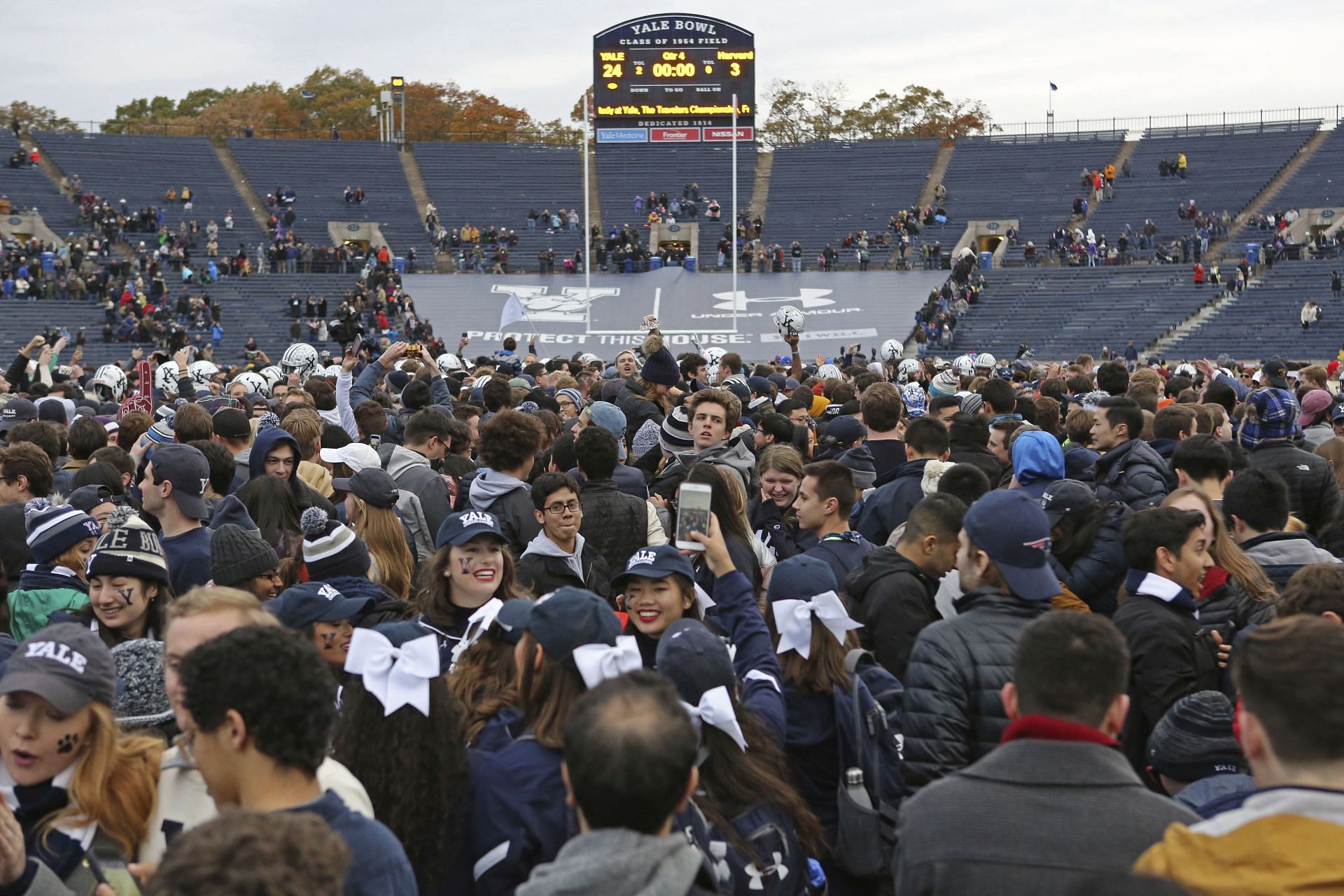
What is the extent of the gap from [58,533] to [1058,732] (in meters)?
3.85

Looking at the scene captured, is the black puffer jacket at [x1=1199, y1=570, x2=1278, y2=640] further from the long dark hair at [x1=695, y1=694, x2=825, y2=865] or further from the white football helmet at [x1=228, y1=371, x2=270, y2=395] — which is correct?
the white football helmet at [x1=228, y1=371, x2=270, y2=395]

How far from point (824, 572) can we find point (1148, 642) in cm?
105

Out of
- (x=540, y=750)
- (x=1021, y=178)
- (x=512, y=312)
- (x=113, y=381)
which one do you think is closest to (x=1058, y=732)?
(x=540, y=750)

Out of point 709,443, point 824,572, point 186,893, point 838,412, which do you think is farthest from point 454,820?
point 838,412

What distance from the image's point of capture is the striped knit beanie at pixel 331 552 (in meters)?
4.72

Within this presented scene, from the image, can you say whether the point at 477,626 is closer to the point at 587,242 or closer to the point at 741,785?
Result: the point at 741,785

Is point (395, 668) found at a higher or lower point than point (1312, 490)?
higher

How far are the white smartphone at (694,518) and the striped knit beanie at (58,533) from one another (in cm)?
231

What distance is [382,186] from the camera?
161 feet

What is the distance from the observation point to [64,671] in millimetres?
3021

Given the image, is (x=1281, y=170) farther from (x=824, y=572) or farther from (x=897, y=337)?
(x=824, y=572)

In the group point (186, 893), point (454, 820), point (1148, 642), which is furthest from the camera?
point (1148, 642)

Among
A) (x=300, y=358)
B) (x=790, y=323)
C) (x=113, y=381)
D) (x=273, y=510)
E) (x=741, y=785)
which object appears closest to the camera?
(x=741, y=785)

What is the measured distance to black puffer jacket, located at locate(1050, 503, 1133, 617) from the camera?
5293mm
